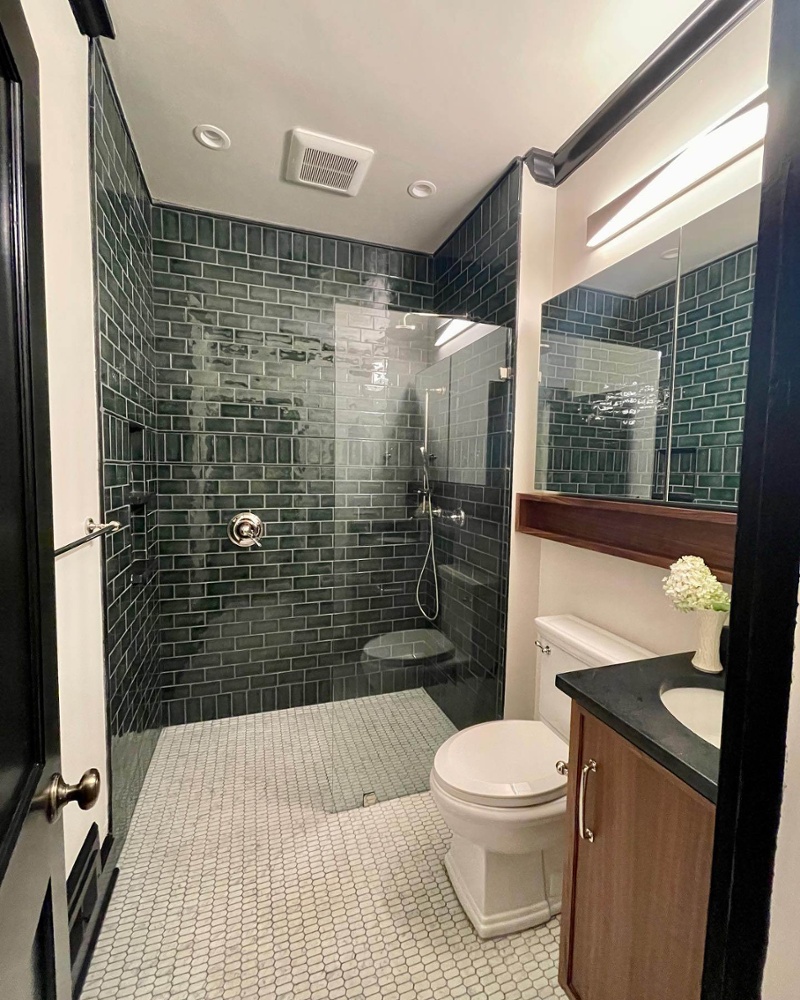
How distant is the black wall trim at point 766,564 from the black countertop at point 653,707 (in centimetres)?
32

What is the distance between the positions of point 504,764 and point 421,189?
7.89 feet

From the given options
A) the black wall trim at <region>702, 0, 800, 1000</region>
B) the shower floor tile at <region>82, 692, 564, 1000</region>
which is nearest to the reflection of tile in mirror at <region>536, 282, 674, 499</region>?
the black wall trim at <region>702, 0, 800, 1000</region>

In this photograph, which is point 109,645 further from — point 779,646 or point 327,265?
point 327,265

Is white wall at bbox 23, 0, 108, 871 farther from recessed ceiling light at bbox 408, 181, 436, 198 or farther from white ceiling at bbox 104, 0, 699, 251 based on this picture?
recessed ceiling light at bbox 408, 181, 436, 198

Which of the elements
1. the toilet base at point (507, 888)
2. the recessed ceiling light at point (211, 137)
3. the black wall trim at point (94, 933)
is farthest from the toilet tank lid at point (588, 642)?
the recessed ceiling light at point (211, 137)

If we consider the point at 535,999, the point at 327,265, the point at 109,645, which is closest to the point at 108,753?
the point at 109,645

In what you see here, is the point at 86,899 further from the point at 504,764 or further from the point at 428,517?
the point at 428,517

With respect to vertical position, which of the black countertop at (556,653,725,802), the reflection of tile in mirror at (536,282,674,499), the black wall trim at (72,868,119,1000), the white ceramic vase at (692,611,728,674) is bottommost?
the black wall trim at (72,868,119,1000)

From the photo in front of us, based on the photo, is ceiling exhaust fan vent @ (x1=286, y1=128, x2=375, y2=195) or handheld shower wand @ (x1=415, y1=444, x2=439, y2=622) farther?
handheld shower wand @ (x1=415, y1=444, x2=439, y2=622)

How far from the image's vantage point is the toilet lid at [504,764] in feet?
4.15

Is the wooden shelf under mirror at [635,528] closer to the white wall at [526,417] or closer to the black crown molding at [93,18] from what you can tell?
the white wall at [526,417]

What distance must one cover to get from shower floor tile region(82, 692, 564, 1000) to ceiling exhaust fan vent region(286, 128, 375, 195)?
2719 mm

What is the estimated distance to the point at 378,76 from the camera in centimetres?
144

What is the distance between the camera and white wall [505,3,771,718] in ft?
4.06
